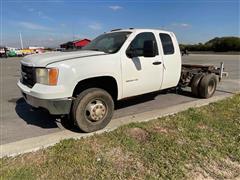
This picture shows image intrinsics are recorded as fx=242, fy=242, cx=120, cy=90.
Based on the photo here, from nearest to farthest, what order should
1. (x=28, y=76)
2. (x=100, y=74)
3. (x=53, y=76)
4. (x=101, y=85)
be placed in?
(x=53, y=76), (x=100, y=74), (x=28, y=76), (x=101, y=85)

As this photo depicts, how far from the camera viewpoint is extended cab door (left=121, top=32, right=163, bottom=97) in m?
4.78

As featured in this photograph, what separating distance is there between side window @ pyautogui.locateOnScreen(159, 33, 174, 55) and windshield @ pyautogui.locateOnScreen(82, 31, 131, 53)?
3.24ft

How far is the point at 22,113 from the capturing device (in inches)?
222

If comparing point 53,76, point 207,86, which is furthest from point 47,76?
point 207,86

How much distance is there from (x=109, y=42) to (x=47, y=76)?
1.80 m

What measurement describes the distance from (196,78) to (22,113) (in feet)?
15.7

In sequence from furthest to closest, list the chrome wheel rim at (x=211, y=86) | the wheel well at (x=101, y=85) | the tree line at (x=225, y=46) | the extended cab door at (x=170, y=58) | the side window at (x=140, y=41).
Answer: the tree line at (x=225, y=46) < the chrome wheel rim at (x=211, y=86) < the extended cab door at (x=170, y=58) < the side window at (x=140, y=41) < the wheel well at (x=101, y=85)

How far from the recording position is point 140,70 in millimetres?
4984

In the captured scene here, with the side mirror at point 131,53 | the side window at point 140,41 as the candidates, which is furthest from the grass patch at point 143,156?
the side window at point 140,41

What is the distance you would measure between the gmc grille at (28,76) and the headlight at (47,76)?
179mm

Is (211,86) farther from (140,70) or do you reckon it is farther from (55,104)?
(55,104)

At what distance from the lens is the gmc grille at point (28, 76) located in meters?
4.23

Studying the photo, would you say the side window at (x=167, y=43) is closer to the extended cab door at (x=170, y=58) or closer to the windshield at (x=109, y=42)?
the extended cab door at (x=170, y=58)

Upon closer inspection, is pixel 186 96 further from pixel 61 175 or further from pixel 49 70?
pixel 61 175
